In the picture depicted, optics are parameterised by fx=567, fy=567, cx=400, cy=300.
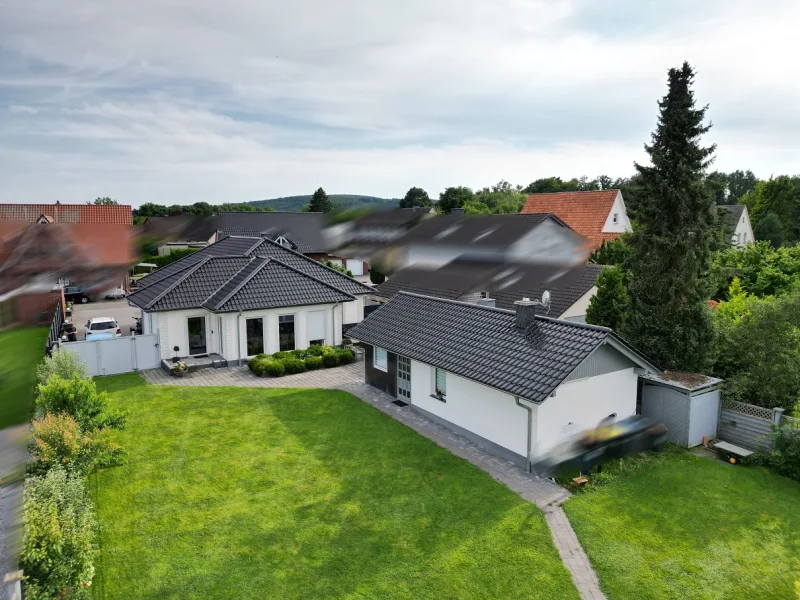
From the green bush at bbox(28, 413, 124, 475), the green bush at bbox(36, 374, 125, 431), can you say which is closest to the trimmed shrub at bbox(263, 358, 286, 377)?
the green bush at bbox(36, 374, 125, 431)

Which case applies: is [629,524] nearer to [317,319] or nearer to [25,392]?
[25,392]

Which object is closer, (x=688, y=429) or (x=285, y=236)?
(x=285, y=236)

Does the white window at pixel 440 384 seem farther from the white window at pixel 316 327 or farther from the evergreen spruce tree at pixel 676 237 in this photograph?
the white window at pixel 316 327

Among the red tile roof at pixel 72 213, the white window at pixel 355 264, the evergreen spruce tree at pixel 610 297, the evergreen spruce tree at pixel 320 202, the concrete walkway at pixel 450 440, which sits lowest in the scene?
the concrete walkway at pixel 450 440

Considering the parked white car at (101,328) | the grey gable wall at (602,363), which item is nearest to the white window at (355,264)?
the grey gable wall at (602,363)

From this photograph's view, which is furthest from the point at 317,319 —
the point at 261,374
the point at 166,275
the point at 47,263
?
the point at 47,263

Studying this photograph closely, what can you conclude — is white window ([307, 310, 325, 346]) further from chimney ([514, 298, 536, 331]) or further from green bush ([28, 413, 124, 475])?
green bush ([28, 413, 124, 475])
